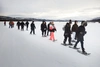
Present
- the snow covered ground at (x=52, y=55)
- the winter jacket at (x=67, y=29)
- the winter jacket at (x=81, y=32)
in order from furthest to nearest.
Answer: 1. the winter jacket at (x=67, y=29)
2. the winter jacket at (x=81, y=32)
3. the snow covered ground at (x=52, y=55)

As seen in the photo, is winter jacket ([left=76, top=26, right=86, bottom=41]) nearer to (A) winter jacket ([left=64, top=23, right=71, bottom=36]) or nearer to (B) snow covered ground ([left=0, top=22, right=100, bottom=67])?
(B) snow covered ground ([left=0, top=22, right=100, bottom=67])

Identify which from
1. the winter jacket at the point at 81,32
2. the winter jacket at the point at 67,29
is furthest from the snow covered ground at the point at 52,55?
the winter jacket at the point at 67,29

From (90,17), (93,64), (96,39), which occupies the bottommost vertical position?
(93,64)

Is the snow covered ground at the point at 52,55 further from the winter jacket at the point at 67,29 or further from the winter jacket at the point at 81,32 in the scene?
the winter jacket at the point at 67,29

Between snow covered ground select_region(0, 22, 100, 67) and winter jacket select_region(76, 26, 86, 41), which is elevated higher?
winter jacket select_region(76, 26, 86, 41)

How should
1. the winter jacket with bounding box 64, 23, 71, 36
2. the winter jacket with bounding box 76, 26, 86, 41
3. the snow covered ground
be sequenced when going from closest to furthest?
1. the snow covered ground
2. the winter jacket with bounding box 76, 26, 86, 41
3. the winter jacket with bounding box 64, 23, 71, 36

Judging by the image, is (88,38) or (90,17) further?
(88,38)

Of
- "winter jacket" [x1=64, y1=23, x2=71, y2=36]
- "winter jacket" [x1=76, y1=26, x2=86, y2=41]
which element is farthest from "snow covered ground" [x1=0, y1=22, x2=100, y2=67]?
"winter jacket" [x1=64, y1=23, x2=71, y2=36]

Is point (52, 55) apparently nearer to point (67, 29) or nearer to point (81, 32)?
point (81, 32)

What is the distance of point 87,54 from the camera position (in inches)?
82.1
